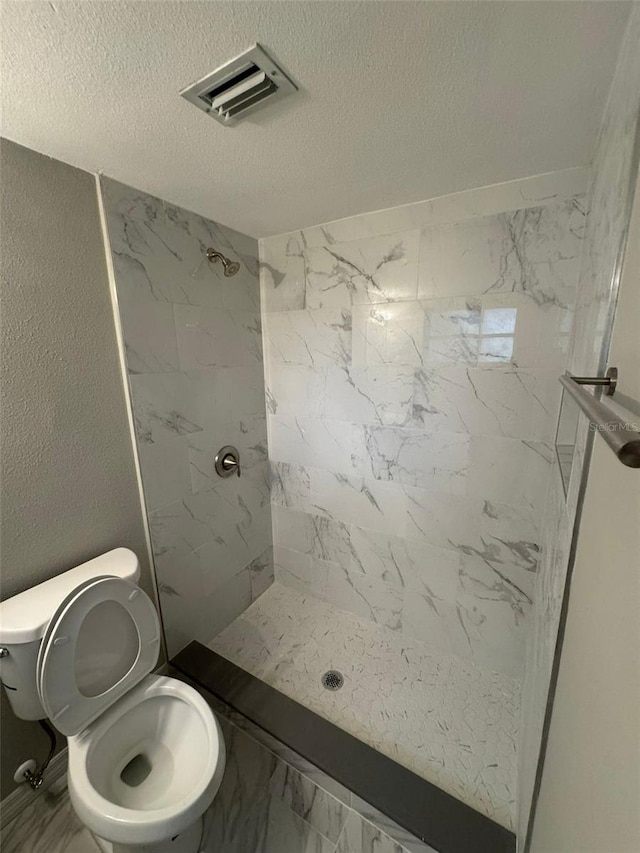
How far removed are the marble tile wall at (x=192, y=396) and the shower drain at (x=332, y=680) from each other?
2.10 feet

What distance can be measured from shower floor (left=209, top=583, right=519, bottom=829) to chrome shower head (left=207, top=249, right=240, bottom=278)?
6.27ft

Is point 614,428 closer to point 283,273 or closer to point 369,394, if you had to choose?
point 369,394

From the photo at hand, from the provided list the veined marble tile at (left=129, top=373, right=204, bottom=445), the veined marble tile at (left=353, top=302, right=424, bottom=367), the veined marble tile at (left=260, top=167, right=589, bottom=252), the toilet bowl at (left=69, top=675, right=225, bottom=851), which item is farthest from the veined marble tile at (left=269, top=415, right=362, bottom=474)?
the toilet bowl at (left=69, top=675, right=225, bottom=851)

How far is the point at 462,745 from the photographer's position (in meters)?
1.37

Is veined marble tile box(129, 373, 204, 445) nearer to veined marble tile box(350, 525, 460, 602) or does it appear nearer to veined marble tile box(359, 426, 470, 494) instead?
veined marble tile box(359, 426, 470, 494)

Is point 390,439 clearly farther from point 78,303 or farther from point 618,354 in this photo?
point 78,303

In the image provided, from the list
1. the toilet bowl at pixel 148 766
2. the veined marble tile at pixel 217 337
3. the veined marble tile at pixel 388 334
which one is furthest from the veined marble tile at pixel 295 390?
the toilet bowl at pixel 148 766

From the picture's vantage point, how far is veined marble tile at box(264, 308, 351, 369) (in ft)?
5.53

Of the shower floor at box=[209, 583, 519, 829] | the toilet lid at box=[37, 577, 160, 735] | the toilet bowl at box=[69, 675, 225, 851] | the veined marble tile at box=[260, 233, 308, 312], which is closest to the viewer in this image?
the toilet bowl at box=[69, 675, 225, 851]

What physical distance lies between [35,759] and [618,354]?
2043 millimetres

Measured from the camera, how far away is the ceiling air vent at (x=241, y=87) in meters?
0.74

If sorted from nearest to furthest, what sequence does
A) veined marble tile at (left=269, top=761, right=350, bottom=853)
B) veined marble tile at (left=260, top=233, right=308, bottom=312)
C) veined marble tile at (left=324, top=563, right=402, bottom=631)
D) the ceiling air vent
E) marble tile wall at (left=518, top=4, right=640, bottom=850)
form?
1. marble tile wall at (left=518, top=4, right=640, bottom=850)
2. the ceiling air vent
3. veined marble tile at (left=269, top=761, right=350, bottom=853)
4. veined marble tile at (left=260, top=233, right=308, bottom=312)
5. veined marble tile at (left=324, top=563, right=402, bottom=631)

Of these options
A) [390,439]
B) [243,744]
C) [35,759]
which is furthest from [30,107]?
[243,744]

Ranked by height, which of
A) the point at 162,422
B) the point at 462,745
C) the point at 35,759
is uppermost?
the point at 162,422
